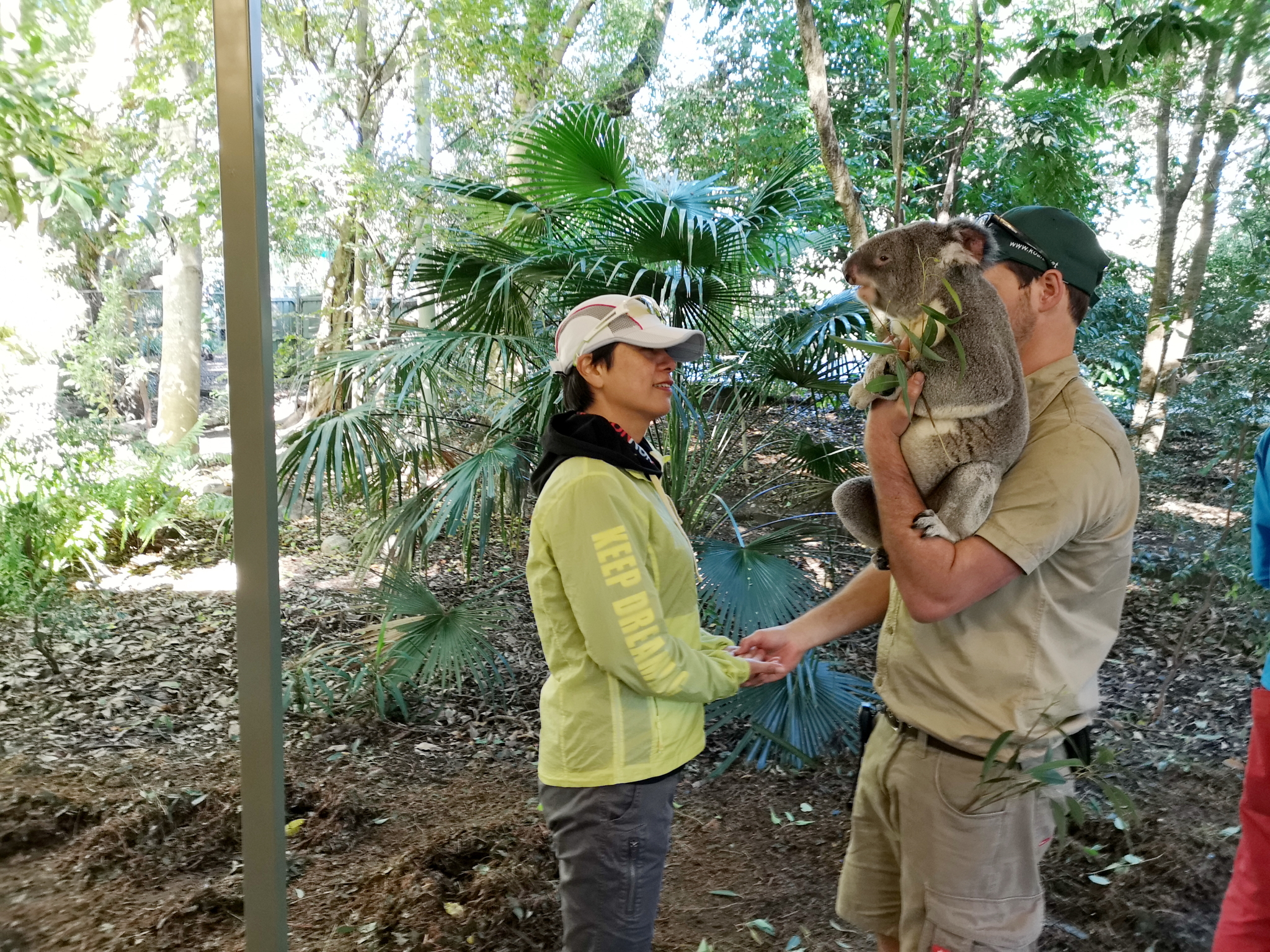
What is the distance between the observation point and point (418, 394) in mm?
4328

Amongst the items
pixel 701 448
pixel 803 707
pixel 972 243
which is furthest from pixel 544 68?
pixel 972 243

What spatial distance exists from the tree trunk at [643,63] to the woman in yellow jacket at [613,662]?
17.0 ft

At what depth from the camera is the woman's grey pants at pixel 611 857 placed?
1457 millimetres

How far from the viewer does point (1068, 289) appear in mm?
1486

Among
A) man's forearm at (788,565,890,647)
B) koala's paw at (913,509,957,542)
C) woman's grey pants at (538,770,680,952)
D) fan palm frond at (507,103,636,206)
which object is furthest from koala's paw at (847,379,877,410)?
fan palm frond at (507,103,636,206)

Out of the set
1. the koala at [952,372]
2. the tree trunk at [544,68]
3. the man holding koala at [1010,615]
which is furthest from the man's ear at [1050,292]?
the tree trunk at [544,68]

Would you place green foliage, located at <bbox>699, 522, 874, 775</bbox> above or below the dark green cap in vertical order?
below

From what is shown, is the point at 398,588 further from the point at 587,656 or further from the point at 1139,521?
the point at 1139,521

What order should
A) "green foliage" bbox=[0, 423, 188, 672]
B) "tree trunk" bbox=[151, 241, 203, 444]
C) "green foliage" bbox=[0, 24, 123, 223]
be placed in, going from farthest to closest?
"tree trunk" bbox=[151, 241, 203, 444]
"green foliage" bbox=[0, 423, 188, 672]
"green foliage" bbox=[0, 24, 123, 223]

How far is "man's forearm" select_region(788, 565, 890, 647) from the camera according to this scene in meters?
1.70

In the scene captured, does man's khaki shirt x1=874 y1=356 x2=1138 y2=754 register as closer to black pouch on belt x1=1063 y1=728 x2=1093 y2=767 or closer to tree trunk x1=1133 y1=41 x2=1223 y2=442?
black pouch on belt x1=1063 y1=728 x2=1093 y2=767

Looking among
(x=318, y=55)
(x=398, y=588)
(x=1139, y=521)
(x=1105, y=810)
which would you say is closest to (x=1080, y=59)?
(x=1139, y=521)

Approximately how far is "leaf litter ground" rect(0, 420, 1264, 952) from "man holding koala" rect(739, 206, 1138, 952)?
4.43 feet

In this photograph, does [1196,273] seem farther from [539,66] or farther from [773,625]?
[539,66]
